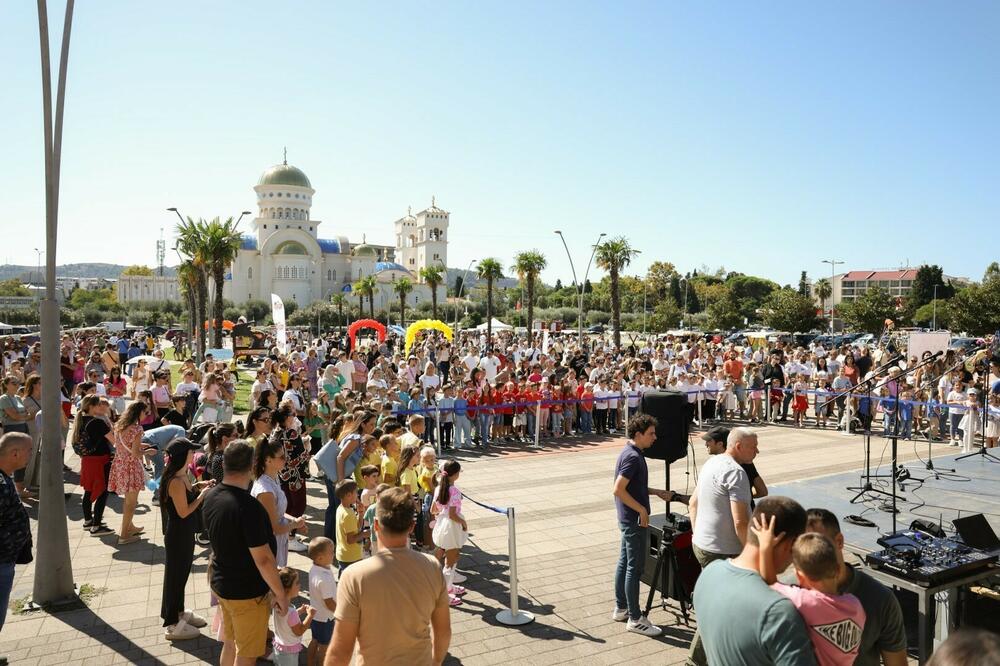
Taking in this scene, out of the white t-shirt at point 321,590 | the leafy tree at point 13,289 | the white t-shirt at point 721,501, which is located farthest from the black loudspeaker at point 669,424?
the leafy tree at point 13,289

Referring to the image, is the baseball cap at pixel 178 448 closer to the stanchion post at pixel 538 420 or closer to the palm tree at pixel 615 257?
the stanchion post at pixel 538 420

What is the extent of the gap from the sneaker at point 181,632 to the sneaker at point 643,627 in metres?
3.97

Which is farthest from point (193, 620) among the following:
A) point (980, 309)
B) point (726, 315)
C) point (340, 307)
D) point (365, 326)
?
point (340, 307)

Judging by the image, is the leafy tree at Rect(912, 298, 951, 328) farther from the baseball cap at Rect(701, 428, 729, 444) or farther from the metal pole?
the metal pole

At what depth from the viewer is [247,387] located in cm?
2653

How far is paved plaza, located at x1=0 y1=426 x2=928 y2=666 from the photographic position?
5598 millimetres

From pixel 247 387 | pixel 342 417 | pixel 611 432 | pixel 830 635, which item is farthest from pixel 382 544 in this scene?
pixel 247 387

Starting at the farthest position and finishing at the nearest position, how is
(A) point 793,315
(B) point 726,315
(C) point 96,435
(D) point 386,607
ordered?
(B) point 726,315 < (A) point 793,315 < (C) point 96,435 < (D) point 386,607

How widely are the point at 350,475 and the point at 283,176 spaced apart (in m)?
115

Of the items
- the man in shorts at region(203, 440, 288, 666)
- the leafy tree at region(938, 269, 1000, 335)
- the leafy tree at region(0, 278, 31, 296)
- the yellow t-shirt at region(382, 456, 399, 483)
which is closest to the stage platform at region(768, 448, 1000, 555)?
the yellow t-shirt at region(382, 456, 399, 483)

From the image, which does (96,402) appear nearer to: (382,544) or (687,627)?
(382,544)

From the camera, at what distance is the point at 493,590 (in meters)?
7.04

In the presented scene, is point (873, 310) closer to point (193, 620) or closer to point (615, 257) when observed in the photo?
point (615, 257)

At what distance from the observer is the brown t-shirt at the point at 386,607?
3.14 meters
